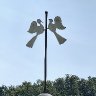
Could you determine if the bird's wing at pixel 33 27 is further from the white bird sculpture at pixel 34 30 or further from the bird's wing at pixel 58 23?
the bird's wing at pixel 58 23

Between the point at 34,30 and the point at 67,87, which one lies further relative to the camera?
the point at 67,87

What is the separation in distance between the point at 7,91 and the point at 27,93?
10183mm

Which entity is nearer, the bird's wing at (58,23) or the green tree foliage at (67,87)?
the bird's wing at (58,23)

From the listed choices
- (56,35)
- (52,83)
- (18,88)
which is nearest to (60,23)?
(56,35)

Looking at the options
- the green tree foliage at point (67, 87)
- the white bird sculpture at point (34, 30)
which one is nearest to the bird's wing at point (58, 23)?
the white bird sculpture at point (34, 30)

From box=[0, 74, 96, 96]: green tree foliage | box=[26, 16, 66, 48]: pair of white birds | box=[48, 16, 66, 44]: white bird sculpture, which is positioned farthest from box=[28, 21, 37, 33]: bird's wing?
box=[0, 74, 96, 96]: green tree foliage

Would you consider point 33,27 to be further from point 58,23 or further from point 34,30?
point 58,23

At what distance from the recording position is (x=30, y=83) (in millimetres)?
171000

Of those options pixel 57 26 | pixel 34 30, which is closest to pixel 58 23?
pixel 57 26

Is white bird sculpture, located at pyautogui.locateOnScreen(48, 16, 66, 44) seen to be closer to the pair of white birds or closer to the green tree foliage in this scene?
the pair of white birds

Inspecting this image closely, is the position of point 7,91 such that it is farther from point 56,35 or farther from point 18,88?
point 56,35

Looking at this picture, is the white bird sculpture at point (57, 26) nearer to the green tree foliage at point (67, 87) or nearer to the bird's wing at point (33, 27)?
the bird's wing at point (33, 27)

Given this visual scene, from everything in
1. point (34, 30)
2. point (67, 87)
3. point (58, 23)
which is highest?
point (67, 87)

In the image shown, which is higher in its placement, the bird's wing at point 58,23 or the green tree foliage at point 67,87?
the green tree foliage at point 67,87
